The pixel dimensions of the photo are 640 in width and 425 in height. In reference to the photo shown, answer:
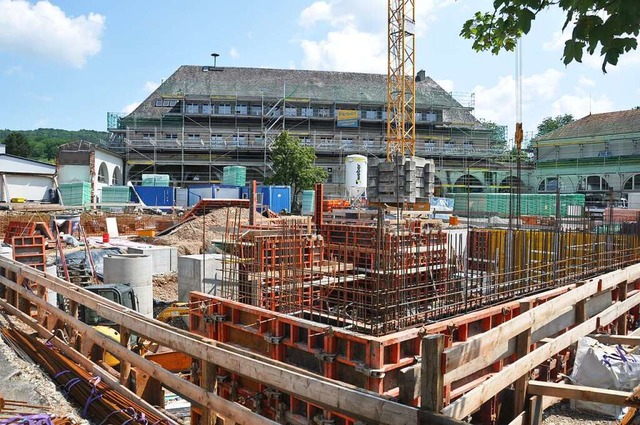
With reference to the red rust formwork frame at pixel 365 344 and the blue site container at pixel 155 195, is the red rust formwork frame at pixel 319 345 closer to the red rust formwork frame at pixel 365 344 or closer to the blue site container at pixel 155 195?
the red rust formwork frame at pixel 365 344

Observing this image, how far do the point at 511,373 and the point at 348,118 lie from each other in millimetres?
52245

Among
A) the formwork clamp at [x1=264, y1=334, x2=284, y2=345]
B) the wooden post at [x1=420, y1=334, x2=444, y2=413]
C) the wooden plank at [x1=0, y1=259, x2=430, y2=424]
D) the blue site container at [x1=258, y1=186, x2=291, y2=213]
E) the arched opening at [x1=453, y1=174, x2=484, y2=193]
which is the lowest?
the formwork clamp at [x1=264, y1=334, x2=284, y2=345]

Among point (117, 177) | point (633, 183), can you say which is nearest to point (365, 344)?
point (117, 177)

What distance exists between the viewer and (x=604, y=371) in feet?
21.0

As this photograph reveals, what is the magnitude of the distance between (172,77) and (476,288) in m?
56.4

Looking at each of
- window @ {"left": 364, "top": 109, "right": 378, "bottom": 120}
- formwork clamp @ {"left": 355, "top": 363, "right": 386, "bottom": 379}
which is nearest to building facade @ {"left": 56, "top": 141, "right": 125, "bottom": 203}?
window @ {"left": 364, "top": 109, "right": 378, "bottom": 120}

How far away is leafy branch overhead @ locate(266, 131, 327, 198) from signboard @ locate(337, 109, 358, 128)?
1107 centimetres

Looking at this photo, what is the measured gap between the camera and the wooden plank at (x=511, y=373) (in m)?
3.87

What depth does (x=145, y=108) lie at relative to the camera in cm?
→ 5644

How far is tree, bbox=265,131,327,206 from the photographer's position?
45.3m

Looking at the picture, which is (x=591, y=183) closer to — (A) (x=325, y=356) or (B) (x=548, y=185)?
(B) (x=548, y=185)

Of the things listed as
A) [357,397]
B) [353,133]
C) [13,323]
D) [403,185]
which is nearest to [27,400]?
[13,323]

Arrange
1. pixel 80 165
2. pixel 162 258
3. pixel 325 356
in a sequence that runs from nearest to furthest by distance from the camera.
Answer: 1. pixel 325 356
2. pixel 162 258
3. pixel 80 165

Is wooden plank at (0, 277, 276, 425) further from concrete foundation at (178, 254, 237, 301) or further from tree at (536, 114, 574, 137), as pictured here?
tree at (536, 114, 574, 137)
